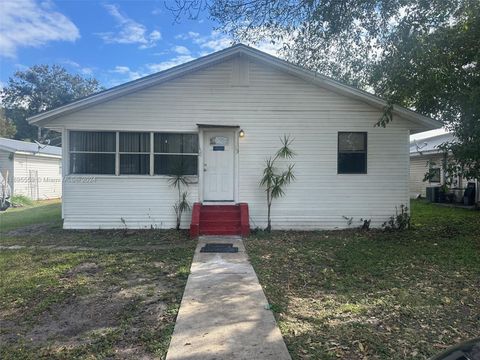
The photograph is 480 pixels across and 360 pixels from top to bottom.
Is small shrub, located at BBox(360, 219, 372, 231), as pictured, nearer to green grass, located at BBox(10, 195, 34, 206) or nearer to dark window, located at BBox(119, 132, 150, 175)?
dark window, located at BBox(119, 132, 150, 175)

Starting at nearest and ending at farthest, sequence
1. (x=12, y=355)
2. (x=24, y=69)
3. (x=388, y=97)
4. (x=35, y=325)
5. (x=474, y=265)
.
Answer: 1. (x=12, y=355)
2. (x=35, y=325)
3. (x=474, y=265)
4. (x=388, y=97)
5. (x=24, y=69)

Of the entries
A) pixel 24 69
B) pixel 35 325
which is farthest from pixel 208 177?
pixel 24 69

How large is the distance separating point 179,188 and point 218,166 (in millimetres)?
1217

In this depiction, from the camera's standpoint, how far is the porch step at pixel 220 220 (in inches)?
369

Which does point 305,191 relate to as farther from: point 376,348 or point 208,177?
point 376,348

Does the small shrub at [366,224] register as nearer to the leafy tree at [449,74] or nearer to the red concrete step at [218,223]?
the leafy tree at [449,74]

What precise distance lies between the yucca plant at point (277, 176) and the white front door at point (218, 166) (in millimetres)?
967

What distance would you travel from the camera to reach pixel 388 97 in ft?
32.0

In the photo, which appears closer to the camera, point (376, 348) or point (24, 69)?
point (376, 348)

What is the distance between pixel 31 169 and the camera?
21062mm

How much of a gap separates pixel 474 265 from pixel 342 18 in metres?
5.71

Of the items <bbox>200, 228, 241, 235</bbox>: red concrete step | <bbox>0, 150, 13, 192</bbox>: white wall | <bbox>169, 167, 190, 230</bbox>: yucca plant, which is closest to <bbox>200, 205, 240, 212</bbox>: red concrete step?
<bbox>169, 167, 190, 230</bbox>: yucca plant

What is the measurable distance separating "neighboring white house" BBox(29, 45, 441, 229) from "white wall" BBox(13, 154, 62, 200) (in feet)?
39.0

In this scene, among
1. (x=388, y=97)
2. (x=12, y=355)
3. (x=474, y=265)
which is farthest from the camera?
(x=388, y=97)
